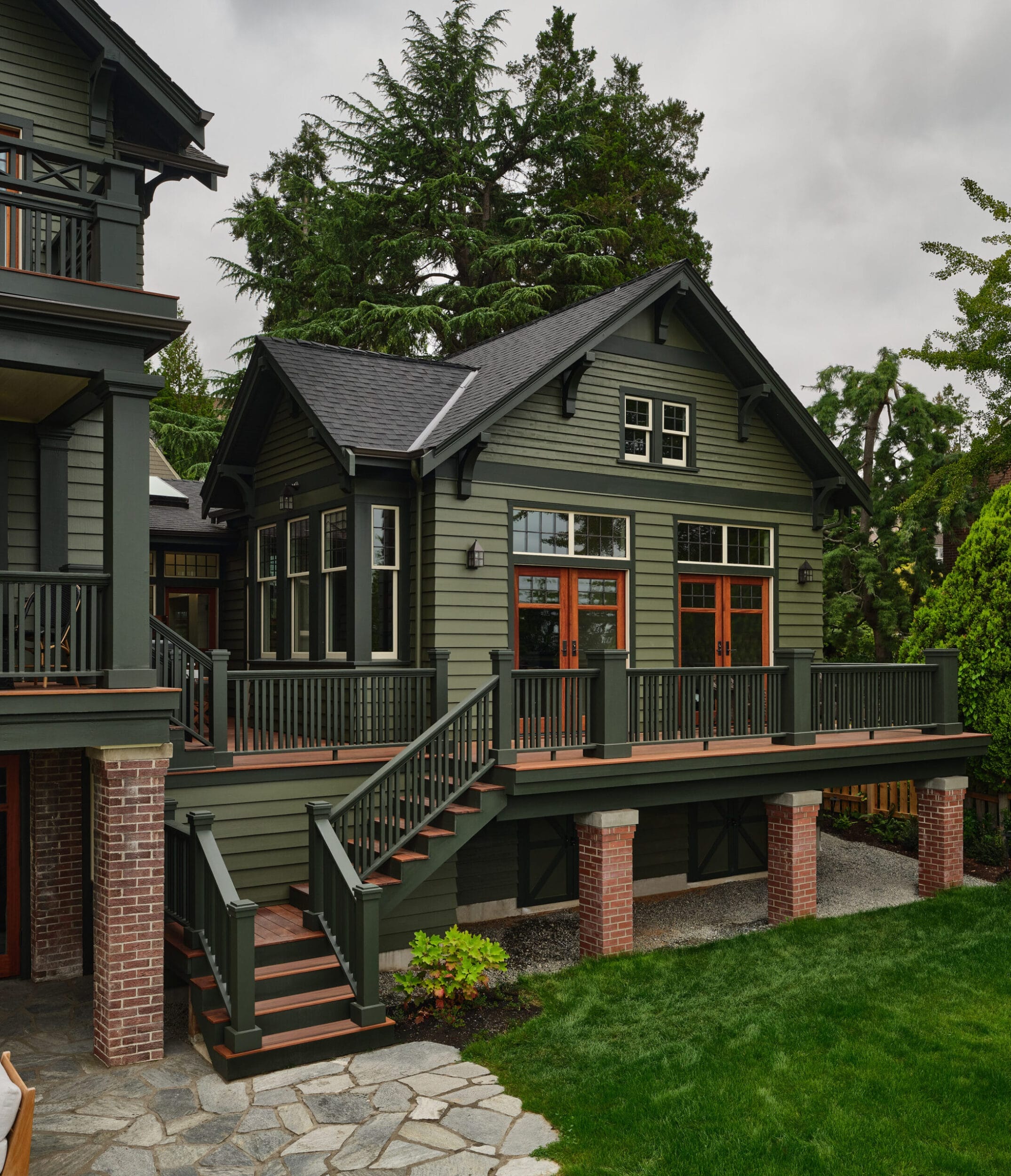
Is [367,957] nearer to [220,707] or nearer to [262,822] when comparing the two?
[262,822]

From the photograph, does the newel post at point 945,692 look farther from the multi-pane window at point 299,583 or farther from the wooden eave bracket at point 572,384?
the multi-pane window at point 299,583

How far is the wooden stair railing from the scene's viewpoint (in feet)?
→ 25.3

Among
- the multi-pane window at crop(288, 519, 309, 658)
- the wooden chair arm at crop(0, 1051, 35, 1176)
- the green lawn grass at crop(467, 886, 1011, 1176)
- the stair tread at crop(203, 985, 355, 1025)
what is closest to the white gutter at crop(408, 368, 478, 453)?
the multi-pane window at crop(288, 519, 309, 658)

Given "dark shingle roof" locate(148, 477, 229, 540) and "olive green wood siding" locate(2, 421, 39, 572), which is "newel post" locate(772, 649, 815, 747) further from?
"dark shingle roof" locate(148, 477, 229, 540)

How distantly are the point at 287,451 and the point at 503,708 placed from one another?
17.1 feet

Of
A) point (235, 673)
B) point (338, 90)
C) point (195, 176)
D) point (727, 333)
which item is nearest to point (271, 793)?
point (235, 673)

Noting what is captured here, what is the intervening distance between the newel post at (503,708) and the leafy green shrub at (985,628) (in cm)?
690

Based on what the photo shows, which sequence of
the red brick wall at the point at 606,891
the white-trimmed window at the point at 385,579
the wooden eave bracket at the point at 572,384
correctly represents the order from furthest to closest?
1. the wooden eave bracket at the point at 572,384
2. the white-trimmed window at the point at 385,579
3. the red brick wall at the point at 606,891

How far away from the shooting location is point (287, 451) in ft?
41.5

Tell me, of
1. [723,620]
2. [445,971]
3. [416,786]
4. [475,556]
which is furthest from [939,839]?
[416,786]

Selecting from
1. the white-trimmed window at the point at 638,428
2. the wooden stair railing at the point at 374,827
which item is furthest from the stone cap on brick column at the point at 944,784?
the wooden stair railing at the point at 374,827

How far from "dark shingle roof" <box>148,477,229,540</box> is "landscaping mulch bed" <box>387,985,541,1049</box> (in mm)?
8200

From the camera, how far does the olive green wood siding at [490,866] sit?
36.6ft

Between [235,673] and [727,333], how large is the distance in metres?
7.61
